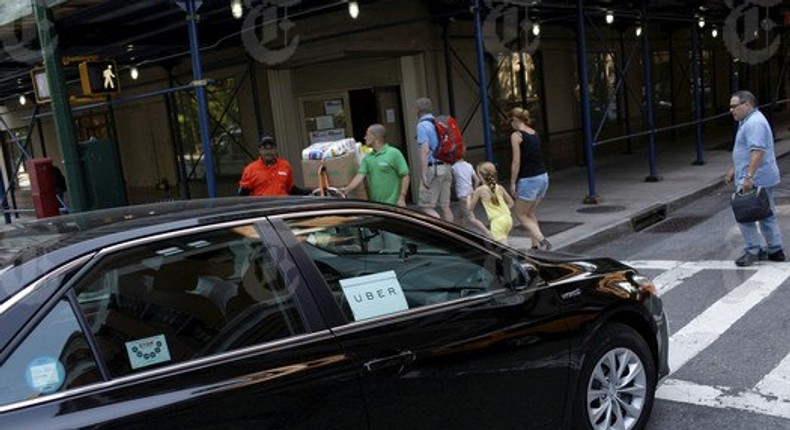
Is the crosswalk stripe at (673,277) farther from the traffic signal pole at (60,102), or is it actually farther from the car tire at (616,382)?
the traffic signal pole at (60,102)

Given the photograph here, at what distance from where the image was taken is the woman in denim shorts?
7.95 m

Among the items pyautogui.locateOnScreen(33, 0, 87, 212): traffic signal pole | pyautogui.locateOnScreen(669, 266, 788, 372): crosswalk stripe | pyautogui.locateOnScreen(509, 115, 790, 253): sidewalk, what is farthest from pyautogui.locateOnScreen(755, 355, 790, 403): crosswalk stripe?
pyautogui.locateOnScreen(33, 0, 87, 212): traffic signal pole

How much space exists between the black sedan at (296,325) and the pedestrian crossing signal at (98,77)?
17.3 ft

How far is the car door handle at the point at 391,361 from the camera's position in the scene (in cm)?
260

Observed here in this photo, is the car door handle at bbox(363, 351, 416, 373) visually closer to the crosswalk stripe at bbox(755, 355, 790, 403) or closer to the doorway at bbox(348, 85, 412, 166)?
the crosswalk stripe at bbox(755, 355, 790, 403)

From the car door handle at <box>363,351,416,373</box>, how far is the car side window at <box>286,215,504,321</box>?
18cm

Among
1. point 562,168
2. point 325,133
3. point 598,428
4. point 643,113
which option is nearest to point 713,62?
point 643,113

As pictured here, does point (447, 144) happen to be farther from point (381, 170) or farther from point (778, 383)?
point (778, 383)

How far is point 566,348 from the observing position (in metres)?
3.26

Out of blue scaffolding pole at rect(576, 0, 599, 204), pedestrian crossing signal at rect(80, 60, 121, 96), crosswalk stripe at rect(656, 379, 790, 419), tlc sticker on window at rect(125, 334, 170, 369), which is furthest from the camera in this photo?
blue scaffolding pole at rect(576, 0, 599, 204)

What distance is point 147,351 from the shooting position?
2.29m

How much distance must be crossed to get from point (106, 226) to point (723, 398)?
11.4ft

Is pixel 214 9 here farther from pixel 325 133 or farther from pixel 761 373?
pixel 761 373

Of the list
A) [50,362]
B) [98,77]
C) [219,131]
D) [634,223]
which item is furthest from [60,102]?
[219,131]
